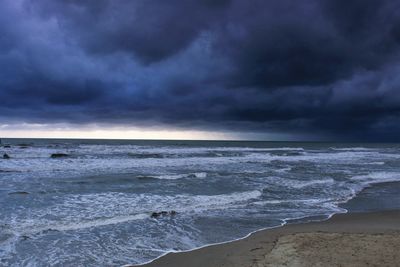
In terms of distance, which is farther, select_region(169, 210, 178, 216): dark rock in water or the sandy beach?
select_region(169, 210, 178, 216): dark rock in water

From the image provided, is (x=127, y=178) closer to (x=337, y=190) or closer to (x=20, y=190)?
(x=20, y=190)

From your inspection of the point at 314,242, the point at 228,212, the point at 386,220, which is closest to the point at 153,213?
the point at 228,212

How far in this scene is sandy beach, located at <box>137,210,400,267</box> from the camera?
5.59 m

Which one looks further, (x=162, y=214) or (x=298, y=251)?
(x=162, y=214)

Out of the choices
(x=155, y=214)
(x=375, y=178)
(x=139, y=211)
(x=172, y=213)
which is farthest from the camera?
(x=375, y=178)

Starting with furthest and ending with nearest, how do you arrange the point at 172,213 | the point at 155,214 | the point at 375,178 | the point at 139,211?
1. the point at 375,178
2. the point at 139,211
3. the point at 172,213
4. the point at 155,214

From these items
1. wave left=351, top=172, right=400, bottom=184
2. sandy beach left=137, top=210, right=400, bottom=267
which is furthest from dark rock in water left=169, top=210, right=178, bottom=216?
wave left=351, top=172, right=400, bottom=184

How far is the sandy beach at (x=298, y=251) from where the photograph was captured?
5.59 meters

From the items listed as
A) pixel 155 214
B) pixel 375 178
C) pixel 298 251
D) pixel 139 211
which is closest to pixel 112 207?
pixel 139 211

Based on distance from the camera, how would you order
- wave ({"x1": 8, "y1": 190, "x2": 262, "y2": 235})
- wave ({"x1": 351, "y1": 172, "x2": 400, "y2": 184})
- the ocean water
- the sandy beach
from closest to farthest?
the sandy beach
the ocean water
wave ({"x1": 8, "y1": 190, "x2": 262, "y2": 235})
wave ({"x1": 351, "y1": 172, "x2": 400, "y2": 184})

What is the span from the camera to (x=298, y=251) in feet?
20.3

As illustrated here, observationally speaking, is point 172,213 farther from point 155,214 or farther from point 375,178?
point 375,178

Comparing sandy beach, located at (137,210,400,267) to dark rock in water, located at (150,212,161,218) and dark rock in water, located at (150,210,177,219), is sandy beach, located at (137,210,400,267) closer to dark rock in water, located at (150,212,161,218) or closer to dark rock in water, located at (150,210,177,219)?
dark rock in water, located at (150,210,177,219)

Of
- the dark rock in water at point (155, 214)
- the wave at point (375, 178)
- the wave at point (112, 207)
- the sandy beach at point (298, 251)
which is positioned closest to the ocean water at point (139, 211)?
the wave at point (112, 207)
